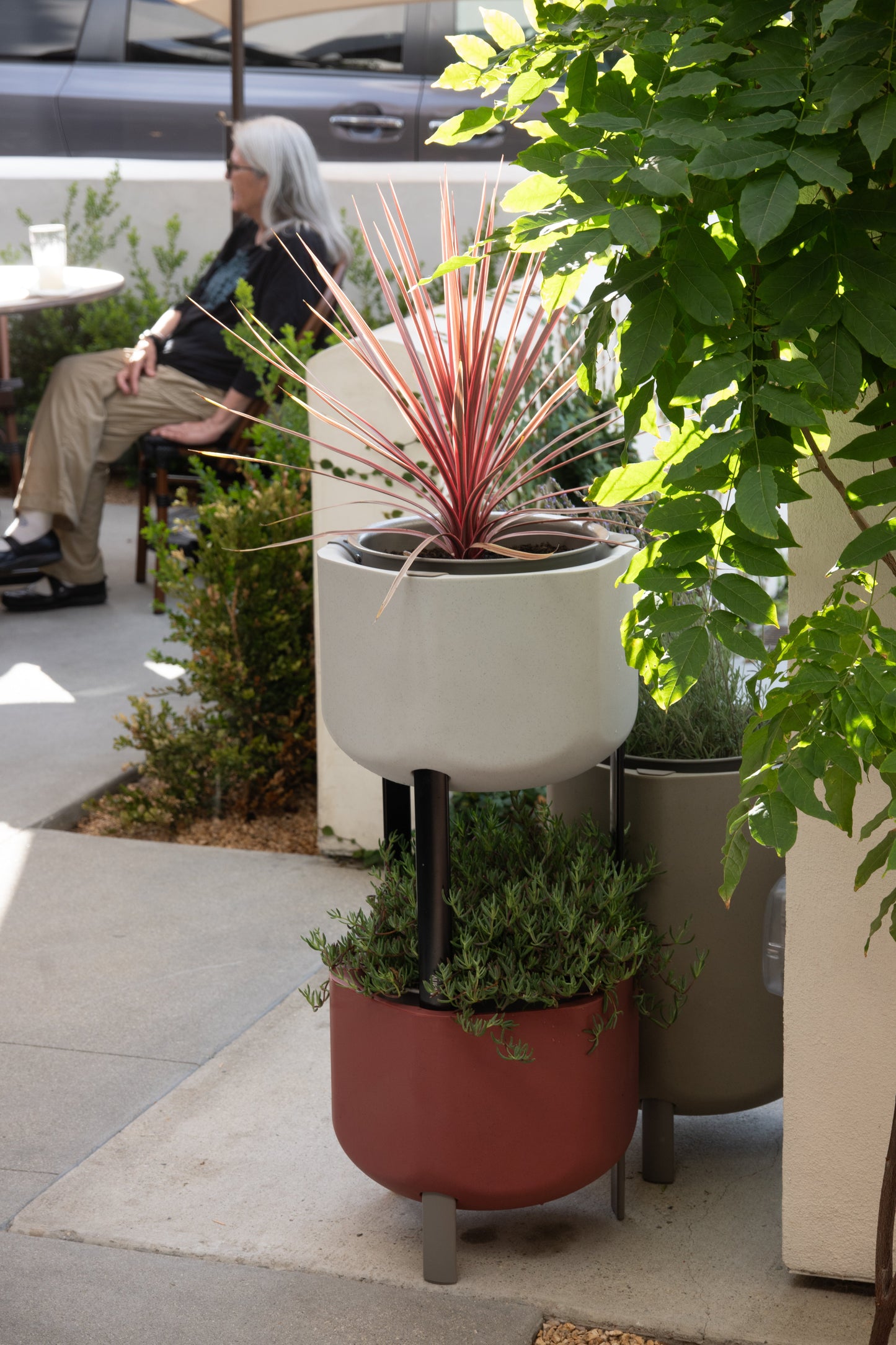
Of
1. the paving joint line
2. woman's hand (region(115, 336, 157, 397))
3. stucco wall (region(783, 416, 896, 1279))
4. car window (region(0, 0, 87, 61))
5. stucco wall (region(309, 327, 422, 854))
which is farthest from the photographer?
A: car window (region(0, 0, 87, 61))

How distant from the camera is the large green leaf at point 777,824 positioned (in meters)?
1.48

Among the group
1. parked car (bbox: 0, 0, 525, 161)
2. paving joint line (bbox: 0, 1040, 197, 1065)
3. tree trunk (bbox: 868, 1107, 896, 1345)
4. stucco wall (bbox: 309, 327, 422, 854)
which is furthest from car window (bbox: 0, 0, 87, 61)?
tree trunk (bbox: 868, 1107, 896, 1345)

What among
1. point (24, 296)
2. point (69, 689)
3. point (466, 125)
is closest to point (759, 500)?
point (466, 125)

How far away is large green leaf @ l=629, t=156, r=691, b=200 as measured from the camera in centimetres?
123

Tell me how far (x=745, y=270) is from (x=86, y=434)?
4.37 meters

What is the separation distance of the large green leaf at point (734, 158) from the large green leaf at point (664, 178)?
0.01 meters

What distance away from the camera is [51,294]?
17.4ft

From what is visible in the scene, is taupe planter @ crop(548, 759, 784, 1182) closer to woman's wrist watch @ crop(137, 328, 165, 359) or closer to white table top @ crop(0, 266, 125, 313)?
white table top @ crop(0, 266, 125, 313)

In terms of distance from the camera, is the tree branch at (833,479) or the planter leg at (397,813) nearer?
the tree branch at (833,479)

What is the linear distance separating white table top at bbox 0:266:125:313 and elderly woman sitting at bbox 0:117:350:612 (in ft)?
0.84

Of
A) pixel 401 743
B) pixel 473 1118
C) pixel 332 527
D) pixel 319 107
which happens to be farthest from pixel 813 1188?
pixel 319 107

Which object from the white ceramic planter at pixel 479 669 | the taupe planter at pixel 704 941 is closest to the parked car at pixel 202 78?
the taupe planter at pixel 704 941

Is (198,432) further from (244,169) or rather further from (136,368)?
(244,169)

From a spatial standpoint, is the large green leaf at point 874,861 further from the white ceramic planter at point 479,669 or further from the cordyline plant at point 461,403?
the cordyline plant at point 461,403
